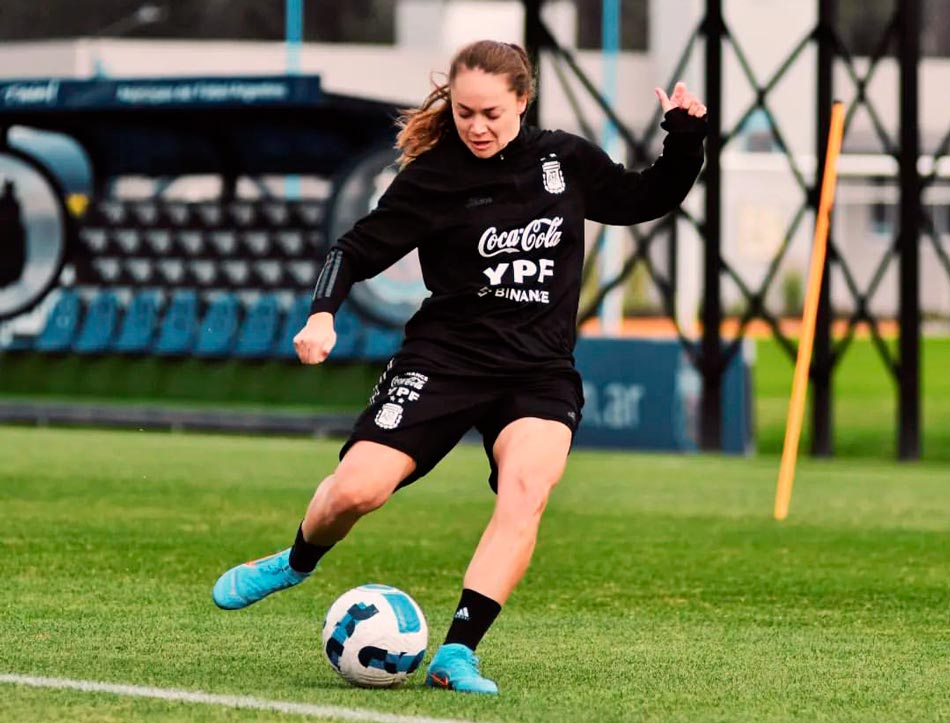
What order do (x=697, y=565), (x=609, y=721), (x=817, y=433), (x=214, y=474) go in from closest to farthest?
(x=609, y=721), (x=697, y=565), (x=214, y=474), (x=817, y=433)

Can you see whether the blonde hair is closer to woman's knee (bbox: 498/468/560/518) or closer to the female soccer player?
the female soccer player

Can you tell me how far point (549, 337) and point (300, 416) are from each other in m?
14.9

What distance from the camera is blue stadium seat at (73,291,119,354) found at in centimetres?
2412

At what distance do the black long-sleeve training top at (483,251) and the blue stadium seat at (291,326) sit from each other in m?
16.3

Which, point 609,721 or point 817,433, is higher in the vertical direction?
point 609,721

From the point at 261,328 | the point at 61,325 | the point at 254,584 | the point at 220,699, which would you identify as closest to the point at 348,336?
the point at 261,328

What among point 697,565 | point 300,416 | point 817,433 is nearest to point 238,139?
point 300,416

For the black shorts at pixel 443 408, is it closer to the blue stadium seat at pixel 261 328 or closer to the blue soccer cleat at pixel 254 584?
the blue soccer cleat at pixel 254 584

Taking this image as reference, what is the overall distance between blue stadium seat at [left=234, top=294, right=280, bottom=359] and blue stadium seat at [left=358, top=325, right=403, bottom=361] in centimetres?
122

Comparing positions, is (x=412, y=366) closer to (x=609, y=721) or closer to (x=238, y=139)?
(x=609, y=721)

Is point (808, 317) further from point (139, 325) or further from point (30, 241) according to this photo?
point (30, 241)

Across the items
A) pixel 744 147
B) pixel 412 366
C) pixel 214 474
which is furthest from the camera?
pixel 744 147

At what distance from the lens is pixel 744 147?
47.6 m

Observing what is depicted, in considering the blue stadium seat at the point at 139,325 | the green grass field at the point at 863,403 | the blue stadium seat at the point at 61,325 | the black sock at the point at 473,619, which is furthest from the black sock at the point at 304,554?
the blue stadium seat at the point at 61,325
